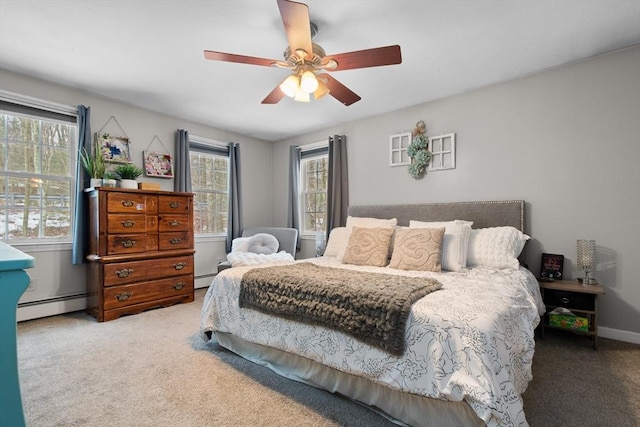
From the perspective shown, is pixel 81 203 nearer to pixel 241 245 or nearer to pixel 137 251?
pixel 137 251

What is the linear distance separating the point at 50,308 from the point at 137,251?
3.35 feet

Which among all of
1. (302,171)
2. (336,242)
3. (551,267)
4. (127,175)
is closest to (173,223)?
(127,175)

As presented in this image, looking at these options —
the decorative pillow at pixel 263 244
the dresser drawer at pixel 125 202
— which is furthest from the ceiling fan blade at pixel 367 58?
the decorative pillow at pixel 263 244

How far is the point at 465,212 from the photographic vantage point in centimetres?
332

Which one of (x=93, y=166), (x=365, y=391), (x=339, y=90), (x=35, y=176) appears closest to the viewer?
(x=365, y=391)

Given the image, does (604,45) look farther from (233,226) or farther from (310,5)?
(233,226)

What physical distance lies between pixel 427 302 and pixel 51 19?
3138mm

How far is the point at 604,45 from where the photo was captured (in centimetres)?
256

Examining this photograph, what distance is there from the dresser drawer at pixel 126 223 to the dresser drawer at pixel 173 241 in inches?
9.5

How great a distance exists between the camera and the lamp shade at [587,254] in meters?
2.60

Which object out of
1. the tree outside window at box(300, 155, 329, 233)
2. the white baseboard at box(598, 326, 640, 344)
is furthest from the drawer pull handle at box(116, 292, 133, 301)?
the white baseboard at box(598, 326, 640, 344)

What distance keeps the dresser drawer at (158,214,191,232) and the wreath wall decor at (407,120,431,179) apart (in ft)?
9.30

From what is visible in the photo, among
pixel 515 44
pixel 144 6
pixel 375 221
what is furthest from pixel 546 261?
pixel 144 6

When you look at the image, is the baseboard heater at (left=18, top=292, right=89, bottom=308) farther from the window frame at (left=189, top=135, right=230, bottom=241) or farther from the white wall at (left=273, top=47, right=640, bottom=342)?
the white wall at (left=273, top=47, right=640, bottom=342)
